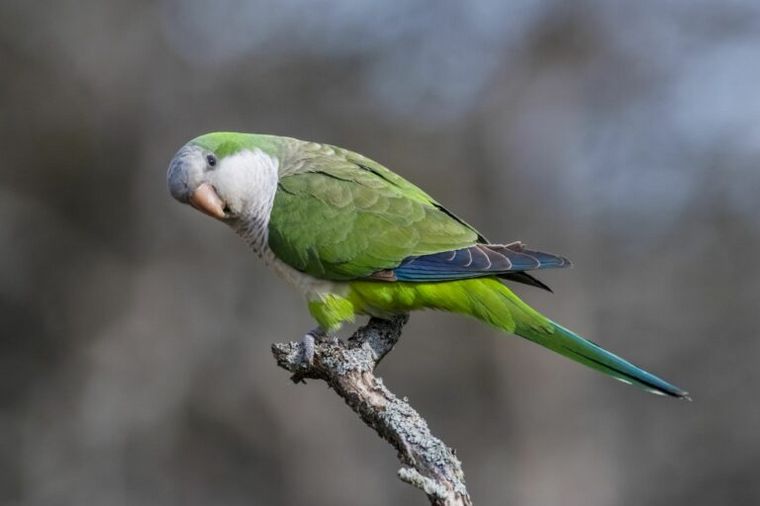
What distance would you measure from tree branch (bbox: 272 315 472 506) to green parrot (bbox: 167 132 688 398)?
24 centimetres

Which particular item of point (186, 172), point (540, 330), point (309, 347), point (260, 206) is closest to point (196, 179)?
point (186, 172)

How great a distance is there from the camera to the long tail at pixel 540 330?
370 centimetres

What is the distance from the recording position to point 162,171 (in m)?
10.6

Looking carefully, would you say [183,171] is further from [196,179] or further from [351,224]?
[351,224]

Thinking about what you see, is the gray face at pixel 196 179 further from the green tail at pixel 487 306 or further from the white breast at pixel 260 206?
the green tail at pixel 487 306

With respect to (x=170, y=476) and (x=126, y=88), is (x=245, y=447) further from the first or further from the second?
(x=126, y=88)

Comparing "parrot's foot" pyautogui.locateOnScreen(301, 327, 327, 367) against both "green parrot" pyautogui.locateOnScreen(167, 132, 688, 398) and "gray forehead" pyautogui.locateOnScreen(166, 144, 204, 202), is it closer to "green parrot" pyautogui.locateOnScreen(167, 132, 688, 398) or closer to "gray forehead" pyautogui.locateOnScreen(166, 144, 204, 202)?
"green parrot" pyautogui.locateOnScreen(167, 132, 688, 398)

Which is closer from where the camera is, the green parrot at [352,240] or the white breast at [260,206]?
the green parrot at [352,240]

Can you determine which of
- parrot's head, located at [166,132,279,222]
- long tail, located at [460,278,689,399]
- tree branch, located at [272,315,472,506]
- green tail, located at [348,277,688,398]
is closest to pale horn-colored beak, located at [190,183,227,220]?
parrot's head, located at [166,132,279,222]

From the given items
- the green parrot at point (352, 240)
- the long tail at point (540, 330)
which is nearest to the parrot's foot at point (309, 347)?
the green parrot at point (352, 240)

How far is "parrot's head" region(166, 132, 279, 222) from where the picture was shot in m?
4.21

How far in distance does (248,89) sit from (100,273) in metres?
2.61

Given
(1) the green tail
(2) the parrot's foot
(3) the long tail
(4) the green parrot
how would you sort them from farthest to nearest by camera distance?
(4) the green parrot
(1) the green tail
(3) the long tail
(2) the parrot's foot

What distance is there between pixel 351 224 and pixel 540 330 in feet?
3.06
